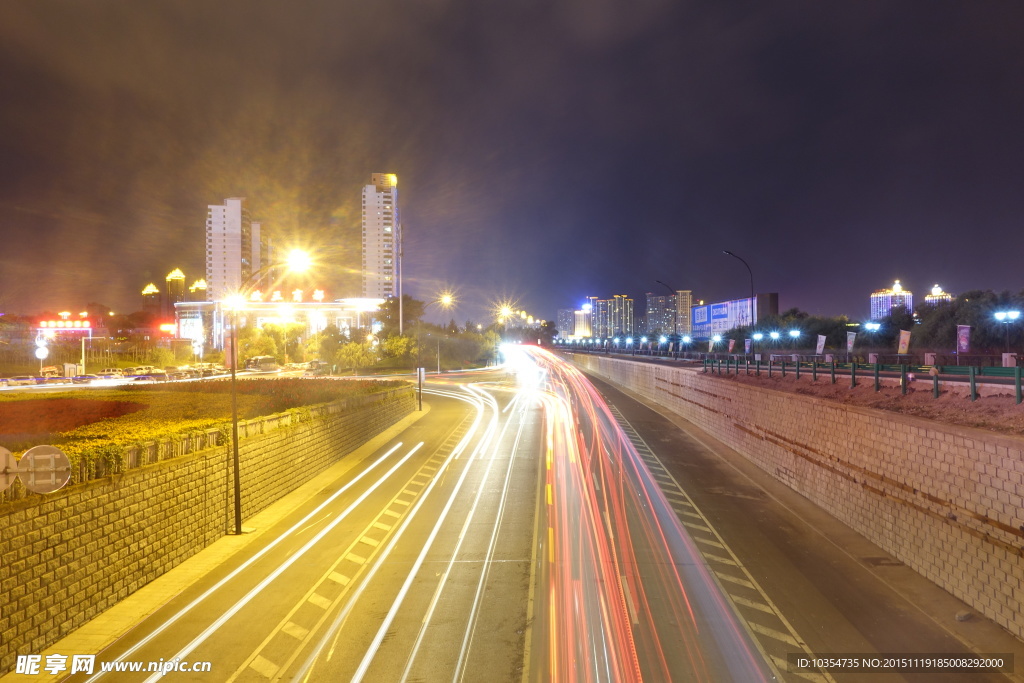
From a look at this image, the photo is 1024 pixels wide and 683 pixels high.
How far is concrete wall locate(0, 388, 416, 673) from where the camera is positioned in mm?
8219

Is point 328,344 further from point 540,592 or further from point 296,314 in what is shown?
point 540,592

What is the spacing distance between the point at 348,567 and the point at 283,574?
51.8 inches

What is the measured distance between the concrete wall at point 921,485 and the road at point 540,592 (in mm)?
555

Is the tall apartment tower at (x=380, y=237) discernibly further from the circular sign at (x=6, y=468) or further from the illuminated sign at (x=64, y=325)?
the circular sign at (x=6, y=468)

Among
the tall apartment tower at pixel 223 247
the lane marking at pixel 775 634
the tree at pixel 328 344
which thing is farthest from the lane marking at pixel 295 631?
the tall apartment tower at pixel 223 247

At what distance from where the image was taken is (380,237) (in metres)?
187

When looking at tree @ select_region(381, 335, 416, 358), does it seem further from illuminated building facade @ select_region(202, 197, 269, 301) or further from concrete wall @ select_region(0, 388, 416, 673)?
illuminated building facade @ select_region(202, 197, 269, 301)

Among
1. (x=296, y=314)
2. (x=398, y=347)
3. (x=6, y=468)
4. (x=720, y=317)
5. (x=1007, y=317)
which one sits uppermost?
(x=296, y=314)

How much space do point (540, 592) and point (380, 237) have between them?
18520 centimetres

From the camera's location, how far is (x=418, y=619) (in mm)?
9828

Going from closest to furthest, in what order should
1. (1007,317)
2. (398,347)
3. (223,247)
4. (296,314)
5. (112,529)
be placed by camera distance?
(112,529)
(1007,317)
(398,347)
(296,314)
(223,247)

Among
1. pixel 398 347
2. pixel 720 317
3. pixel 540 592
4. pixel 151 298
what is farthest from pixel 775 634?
pixel 151 298

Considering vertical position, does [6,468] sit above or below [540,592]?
above

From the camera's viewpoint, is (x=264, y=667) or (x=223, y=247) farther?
(x=223, y=247)
